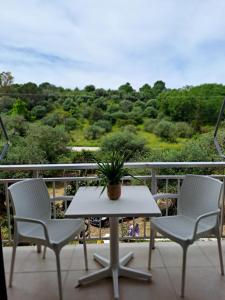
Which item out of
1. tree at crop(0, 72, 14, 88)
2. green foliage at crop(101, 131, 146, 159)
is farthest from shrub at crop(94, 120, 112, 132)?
tree at crop(0, 72, 14, 88)

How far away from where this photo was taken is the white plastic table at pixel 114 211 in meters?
1.96

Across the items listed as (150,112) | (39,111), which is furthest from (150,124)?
(39,111)

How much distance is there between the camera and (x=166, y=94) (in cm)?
451

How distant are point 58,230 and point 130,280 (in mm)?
712

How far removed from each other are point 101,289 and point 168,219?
0.80 meters

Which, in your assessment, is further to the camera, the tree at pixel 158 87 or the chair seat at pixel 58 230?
the tree at pixel 158 87

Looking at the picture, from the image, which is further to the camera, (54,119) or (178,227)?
(54,119)

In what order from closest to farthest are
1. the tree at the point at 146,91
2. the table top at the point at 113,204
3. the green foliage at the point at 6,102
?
the table top at the point at 113,204
the green foliage at the point at 6,102
the tree at the point at 146,91

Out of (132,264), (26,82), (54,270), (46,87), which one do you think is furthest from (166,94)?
(54,270)

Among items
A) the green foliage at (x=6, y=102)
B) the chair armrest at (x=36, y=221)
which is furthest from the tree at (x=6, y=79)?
the chair armrest at (x=36, y=221)

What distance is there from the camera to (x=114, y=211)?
198cm

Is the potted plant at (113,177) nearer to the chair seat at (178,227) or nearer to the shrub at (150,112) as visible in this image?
the chair seat at (178,227)

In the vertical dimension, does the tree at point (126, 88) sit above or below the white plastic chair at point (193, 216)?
above

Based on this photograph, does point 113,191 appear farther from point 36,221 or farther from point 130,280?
point 130,280
